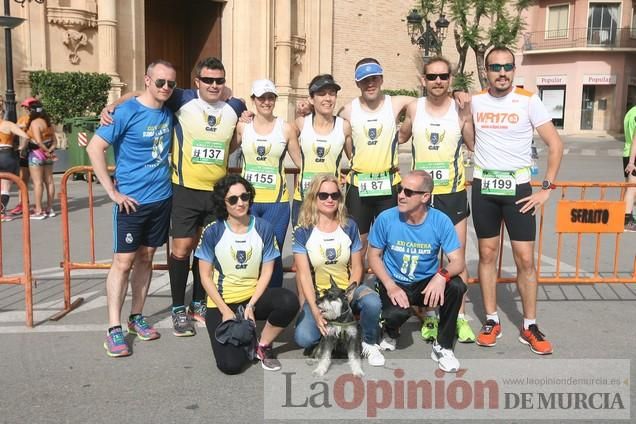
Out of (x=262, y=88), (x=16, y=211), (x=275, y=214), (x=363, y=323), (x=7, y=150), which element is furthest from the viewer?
(x=16, y=211)

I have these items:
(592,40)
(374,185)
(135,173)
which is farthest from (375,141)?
(592,40)

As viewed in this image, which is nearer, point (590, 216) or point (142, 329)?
point (142, 329)

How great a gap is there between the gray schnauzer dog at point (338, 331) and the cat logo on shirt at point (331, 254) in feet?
1.03

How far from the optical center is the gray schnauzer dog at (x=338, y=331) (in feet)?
13.5

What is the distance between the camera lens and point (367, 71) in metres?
4.80

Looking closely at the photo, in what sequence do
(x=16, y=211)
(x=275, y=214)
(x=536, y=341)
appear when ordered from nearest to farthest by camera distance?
(x=536, y=341), (x=275, y=214), (x=16, y=211)

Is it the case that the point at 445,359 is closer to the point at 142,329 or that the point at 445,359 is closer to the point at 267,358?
the point at 267,358

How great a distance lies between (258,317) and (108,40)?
1577cm

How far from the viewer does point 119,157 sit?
179 inches

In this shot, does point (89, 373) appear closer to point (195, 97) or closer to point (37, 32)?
point (195, 97)

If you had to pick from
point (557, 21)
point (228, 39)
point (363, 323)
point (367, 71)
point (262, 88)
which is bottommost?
point (363, 323)

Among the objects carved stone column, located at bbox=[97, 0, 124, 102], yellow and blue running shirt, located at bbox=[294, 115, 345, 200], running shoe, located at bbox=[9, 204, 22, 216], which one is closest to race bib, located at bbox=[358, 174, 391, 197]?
yellow and blue running shirt, located at bbox=[294, 115, 345, 200]

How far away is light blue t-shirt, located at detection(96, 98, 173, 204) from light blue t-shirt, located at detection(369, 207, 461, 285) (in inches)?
A: 66.1

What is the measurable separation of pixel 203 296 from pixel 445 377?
2.22m
